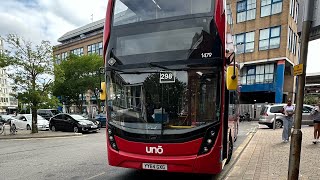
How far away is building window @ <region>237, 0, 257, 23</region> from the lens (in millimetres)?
32591

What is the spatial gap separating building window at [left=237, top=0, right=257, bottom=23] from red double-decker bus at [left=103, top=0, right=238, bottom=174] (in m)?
30.8

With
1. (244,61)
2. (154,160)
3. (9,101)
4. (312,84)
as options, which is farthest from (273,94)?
(9,101)

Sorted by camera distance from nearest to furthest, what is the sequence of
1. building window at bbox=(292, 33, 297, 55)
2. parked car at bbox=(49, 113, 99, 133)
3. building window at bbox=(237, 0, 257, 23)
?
parked car at bbox=(49, 113, 99, 133), building window at bbox=(237, 0, 257, 23), building window at bbox=(292, 33, 297, 55)

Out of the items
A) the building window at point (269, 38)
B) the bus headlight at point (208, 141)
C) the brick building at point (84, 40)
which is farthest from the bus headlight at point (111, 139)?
the brick building at point (84, 40)

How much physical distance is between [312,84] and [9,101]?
87953 millimetres

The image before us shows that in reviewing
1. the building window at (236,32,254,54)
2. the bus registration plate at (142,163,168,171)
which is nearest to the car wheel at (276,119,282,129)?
the bus registration plate at (142,163,168,171)

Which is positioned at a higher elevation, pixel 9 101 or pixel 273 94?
pixel 273 94

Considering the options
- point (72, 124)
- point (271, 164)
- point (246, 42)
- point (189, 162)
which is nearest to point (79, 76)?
point (72, 124)

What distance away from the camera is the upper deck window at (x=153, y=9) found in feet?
16.7

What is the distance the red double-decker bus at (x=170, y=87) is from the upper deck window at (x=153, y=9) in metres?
0.02

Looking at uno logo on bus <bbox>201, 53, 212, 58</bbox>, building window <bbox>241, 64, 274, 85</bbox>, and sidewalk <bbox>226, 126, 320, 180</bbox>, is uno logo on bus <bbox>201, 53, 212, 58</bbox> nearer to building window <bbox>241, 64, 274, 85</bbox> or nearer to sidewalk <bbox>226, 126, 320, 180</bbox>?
sidewalk <bbox>226, 126, 320, 180</bbox>

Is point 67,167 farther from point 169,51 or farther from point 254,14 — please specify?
point 254,14

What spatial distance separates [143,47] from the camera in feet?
17.3

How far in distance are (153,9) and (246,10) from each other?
31.6 metres
